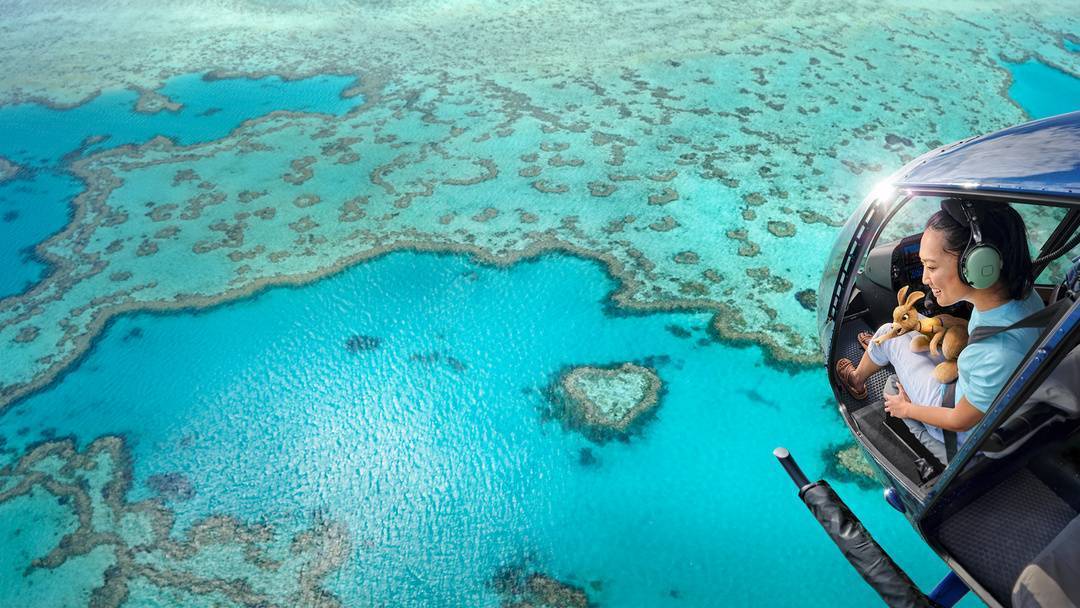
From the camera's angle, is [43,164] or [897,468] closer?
[897,468]

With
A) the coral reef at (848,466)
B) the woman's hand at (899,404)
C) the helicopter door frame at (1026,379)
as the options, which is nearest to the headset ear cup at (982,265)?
the helicopter door frame at (1026,379)

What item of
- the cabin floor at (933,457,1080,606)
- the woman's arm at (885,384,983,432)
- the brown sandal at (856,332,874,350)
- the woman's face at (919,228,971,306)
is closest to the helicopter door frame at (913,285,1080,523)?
the woman's arm at (885,384,983,432)

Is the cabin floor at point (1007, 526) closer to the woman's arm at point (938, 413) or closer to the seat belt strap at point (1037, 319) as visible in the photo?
the woman's arm at point (938, 413)

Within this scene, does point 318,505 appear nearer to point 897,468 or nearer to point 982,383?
point 897,468

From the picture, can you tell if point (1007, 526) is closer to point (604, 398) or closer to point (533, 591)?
point (533, 591)

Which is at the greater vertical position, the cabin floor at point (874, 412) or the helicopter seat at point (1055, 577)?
the helicopter seat at point (1055, 577)

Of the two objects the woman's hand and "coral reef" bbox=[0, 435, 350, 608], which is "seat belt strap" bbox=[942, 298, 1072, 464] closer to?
the woman's hand

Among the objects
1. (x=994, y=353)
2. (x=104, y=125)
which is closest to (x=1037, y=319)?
(x=994, y=353)

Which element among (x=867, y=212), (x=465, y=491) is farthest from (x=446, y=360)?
(x=867, y=212)
